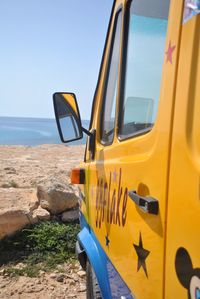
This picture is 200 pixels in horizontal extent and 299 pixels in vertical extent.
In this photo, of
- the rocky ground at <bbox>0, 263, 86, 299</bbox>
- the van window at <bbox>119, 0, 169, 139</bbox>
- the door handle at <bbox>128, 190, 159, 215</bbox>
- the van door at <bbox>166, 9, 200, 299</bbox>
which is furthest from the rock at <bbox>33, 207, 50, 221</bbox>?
the van door at <bbox>166, 9, 200, 299</bbox>

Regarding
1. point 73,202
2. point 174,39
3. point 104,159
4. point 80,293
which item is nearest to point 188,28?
point 174,39

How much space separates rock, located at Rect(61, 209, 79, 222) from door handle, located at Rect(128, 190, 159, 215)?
4.48m

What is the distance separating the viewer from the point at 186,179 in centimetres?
122

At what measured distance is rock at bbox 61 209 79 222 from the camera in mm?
6004

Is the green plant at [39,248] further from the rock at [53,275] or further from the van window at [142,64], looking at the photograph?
the van window at [142,64]

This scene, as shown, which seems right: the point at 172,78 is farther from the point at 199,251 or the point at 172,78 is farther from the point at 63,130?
the point at 63,130

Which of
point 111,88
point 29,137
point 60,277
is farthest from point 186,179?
point 29,137

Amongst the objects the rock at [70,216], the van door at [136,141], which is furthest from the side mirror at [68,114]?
the rock at [70,216]

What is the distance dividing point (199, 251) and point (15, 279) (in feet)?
11.9

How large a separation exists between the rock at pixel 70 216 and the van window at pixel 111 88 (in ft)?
12.0

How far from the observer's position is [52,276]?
14.7ft

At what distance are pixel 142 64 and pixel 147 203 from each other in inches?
28.4

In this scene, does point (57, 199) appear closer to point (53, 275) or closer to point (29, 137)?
point (53, 275)

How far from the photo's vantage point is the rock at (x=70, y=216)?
600cm
